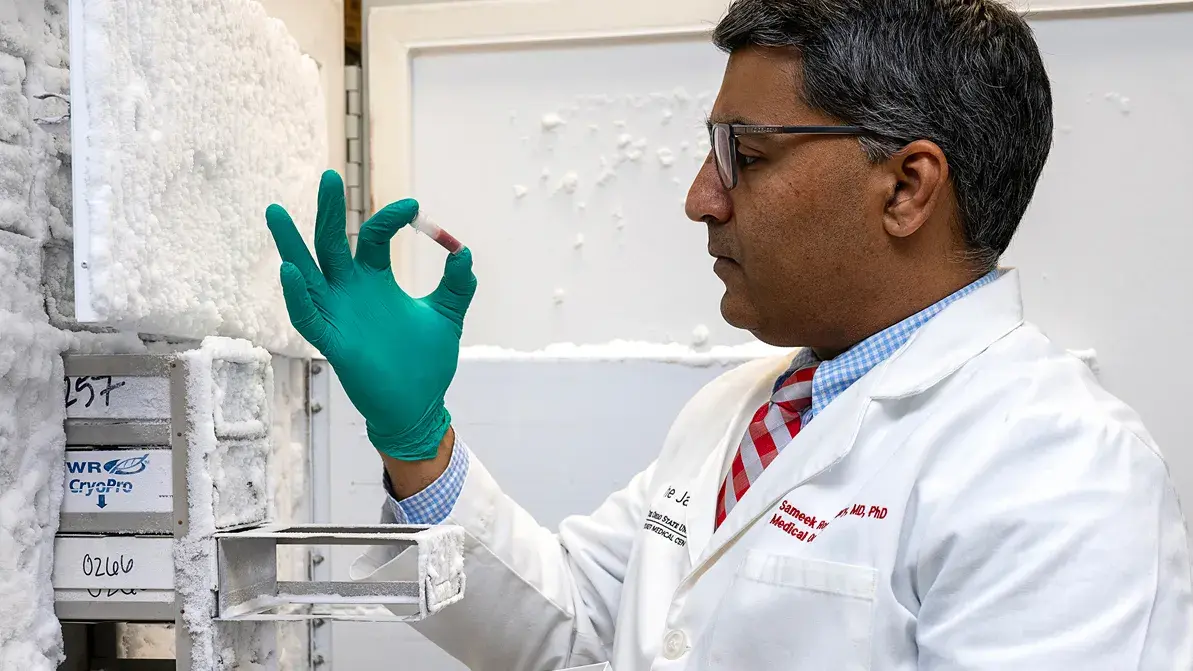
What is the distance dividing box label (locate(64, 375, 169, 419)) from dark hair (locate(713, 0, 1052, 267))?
0.74m

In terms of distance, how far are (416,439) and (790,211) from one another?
0.49 meters

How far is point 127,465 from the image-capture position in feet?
3.25

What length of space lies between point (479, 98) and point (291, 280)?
Result: 30.1 inches

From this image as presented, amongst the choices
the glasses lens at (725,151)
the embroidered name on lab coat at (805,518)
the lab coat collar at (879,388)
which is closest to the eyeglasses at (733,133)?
the glasses lens at (725,151)

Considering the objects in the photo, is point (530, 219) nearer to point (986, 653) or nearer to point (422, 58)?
point (422, 58)

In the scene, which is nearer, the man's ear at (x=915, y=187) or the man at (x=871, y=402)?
the man at (x=871, y=402)

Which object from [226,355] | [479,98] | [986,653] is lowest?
[986,653]

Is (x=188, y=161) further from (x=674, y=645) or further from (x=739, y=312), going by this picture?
(x=674, y=645)

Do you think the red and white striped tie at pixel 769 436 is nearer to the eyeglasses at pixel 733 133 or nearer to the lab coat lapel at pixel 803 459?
the lab coat lapel at pixel 803 459

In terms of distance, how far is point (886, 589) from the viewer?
0.94m

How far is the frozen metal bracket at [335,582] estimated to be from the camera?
3.23 feet

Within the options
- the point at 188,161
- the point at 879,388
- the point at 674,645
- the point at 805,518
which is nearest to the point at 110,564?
the point at 188,161

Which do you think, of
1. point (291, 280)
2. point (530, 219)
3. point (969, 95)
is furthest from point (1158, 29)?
point (291, 280)

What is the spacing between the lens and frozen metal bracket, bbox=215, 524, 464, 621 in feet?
3.23
